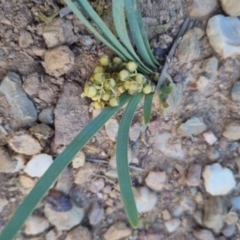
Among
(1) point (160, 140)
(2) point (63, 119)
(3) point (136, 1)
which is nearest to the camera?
(3) point (136, 1)

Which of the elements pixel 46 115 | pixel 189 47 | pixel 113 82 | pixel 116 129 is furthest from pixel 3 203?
pixel 189 47

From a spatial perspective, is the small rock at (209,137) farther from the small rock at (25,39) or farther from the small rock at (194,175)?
the small rock at (25,39)

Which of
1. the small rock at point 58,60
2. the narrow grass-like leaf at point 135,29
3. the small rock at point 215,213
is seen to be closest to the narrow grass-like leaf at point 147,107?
the narrow grass-like leaf at point 135,29

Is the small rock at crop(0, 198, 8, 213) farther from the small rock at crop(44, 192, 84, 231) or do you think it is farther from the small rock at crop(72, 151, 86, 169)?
the small rock at crop(72, 151, 86, 169)

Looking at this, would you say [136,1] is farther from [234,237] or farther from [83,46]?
[234,237]

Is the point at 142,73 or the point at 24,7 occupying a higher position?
the point at 24,7

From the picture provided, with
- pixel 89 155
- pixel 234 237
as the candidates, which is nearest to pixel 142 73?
pixel 89 155

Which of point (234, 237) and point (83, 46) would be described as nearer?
point (83, 46)
